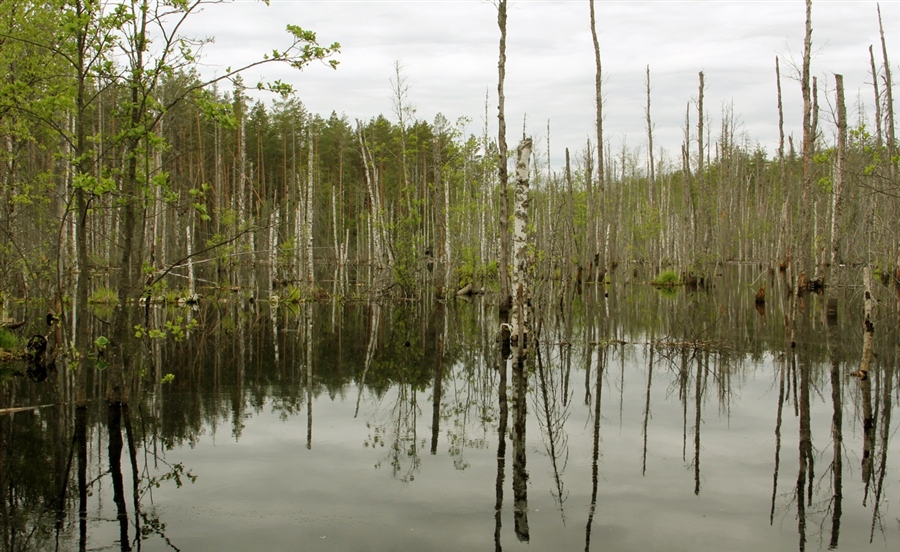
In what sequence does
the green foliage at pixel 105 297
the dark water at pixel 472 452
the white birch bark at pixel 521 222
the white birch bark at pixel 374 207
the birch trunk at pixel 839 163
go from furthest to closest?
the white birch bark at pixel 374 207, the green foliage at pixel 105 297, the birch trunk at pixel 839 163, the white birch bark at pixel 521 222, the dark water at pixel 472 452

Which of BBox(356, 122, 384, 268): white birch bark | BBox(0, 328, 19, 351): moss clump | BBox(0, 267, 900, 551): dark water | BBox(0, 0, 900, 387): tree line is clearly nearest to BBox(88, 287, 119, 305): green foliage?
BBox(0, 0, 900, 387): tree line

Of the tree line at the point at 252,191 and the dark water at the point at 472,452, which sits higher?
the tree line at the point at 252,191

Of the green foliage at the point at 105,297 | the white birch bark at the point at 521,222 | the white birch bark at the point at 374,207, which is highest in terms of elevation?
the white birch bark at the point at 374,207

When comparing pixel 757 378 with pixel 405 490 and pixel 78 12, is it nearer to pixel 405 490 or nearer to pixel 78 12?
pixel 405 490

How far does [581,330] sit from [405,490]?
1192 centimetres

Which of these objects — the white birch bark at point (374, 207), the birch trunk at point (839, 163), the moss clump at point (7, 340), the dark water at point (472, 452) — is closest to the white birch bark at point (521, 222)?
the dark water at point (472, 452)

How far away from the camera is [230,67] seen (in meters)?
8.71

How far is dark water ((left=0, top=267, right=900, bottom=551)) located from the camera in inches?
206

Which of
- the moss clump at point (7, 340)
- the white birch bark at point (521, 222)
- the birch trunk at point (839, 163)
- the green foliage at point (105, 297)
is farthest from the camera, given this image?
the green foliage at point (105, 297)

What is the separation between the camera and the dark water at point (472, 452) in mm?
5227

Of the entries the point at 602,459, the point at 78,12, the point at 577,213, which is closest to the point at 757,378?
the point at 602,459

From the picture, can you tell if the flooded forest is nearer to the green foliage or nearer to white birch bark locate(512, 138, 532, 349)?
white birch bark locate(512, 138, 532, 349)

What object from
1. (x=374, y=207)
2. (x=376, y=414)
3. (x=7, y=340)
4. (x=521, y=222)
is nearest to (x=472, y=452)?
(x=376, y=414)

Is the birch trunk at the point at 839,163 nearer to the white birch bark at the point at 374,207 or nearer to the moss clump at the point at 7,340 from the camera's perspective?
the white birch bark at the point at 374,207
